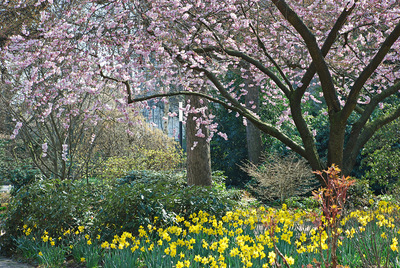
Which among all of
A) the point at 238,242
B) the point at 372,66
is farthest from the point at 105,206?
the point at 372,66

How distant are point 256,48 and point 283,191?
4.40m

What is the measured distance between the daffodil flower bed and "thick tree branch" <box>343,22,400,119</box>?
4.60 ft

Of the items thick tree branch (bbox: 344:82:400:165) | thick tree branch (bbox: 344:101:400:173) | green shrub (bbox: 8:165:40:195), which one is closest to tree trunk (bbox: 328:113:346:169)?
thick tree branch (bbox: 344:101:400:173)

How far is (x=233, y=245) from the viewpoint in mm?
4020

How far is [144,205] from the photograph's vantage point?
16.5 ft

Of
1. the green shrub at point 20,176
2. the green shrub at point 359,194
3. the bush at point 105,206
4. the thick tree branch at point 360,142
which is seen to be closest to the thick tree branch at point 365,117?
the thick tree branch at point 360,142

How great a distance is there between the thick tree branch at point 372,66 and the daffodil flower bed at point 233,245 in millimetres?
1403

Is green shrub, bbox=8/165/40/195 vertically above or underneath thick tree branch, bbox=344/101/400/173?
underneath

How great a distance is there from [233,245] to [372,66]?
9.79 ft

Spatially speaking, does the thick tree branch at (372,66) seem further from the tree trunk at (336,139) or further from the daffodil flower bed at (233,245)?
the daffodil flower bed at (233,245)

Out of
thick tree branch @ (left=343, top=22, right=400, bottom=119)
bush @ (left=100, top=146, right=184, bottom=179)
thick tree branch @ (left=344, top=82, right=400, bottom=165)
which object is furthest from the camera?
bush @ (left=100, top=146, right=184, bottom=179)

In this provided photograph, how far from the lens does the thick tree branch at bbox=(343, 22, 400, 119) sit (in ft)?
15.8

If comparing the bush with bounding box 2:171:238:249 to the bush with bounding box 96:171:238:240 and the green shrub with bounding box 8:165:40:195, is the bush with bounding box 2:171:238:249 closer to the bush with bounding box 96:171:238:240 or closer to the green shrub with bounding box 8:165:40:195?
the bush with bounding box 96:171:238:240

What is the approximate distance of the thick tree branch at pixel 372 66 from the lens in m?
4.82
